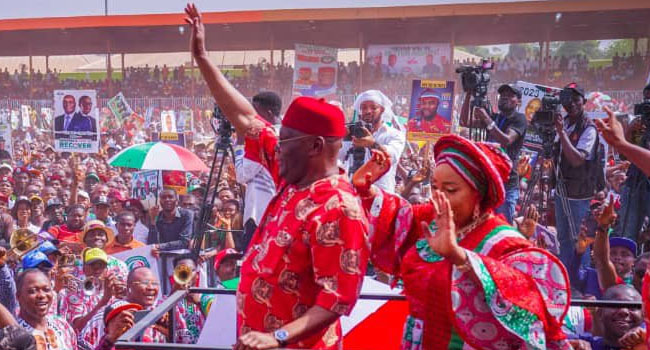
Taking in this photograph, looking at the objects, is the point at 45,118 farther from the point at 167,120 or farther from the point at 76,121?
the point at 76,121

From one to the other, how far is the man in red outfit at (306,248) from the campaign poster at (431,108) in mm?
5310

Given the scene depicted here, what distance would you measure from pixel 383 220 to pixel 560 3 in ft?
49.3

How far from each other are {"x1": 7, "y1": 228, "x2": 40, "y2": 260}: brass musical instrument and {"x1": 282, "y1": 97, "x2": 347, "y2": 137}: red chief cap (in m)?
4.19

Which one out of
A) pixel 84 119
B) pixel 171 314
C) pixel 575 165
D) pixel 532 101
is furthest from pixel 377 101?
pixel 84 119

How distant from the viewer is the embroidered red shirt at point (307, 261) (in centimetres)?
195

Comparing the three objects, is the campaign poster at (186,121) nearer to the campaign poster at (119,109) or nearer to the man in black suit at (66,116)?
the campaign poster at (119,109)

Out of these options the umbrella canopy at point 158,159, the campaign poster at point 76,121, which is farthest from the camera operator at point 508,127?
the campaign poster at point 76,121

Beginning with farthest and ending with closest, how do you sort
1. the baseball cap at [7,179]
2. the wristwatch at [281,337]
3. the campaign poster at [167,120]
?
the campaign poster at [167,120] < the baseball cap at [7,179] < the wristwatch at [281,337]

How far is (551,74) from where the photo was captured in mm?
20625

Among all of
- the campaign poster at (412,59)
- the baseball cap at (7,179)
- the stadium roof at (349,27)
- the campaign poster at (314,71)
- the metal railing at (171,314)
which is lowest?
the baseball cap at (7,179)

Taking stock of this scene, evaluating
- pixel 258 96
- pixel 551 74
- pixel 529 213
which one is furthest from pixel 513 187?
pixel 551 74

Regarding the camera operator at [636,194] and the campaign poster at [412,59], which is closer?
the camera operator at [636,194]

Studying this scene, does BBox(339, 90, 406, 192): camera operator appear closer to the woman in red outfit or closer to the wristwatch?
the woman in red outfit

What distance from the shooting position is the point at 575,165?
585 cm
